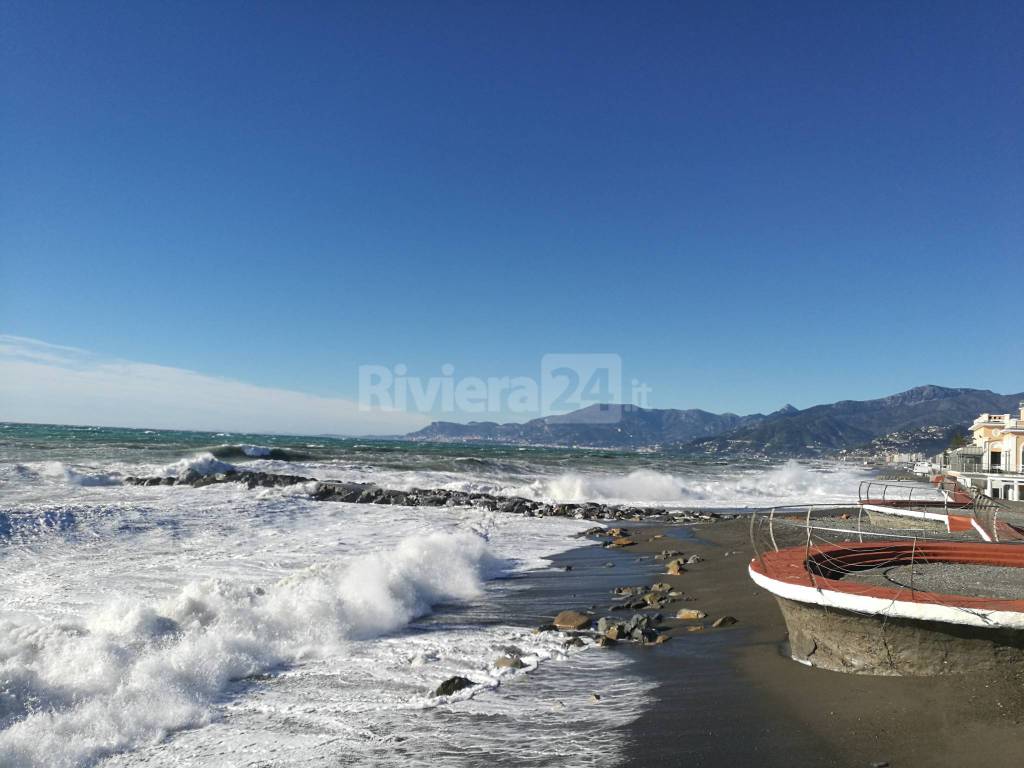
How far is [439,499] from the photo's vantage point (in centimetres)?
2683

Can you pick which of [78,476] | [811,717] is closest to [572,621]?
[811,717]

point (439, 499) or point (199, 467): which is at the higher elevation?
point (199, 467)

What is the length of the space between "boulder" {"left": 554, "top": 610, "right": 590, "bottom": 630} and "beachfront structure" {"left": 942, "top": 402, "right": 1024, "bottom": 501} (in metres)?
12.1

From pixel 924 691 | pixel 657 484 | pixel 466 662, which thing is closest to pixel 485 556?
pixel 466 662

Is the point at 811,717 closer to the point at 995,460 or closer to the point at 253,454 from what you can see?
the point at 995,460

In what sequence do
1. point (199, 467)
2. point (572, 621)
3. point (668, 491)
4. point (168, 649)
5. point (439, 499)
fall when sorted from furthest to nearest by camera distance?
point (199, 467) → point (668, 491) → point (439, 499) → point (572, 621) → point (168, 649)

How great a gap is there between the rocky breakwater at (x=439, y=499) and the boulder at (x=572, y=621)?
14.9m

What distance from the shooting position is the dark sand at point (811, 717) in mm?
4363

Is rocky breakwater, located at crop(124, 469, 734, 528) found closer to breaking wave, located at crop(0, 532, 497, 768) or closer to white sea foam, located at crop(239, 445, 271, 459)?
breaking wave, located at crop(0, 532, 497, 768)

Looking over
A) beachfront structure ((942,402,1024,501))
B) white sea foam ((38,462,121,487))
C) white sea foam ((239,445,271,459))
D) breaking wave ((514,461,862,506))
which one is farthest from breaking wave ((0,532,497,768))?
white sea foam ((239,445,271,459))

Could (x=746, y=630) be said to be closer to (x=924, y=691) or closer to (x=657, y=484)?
(x=924, y=691)

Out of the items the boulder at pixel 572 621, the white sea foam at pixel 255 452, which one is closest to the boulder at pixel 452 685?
the boulder at pixel 572 621

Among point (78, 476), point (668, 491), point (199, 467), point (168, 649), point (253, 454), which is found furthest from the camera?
point (253, 454)

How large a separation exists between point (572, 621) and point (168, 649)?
186 inches
